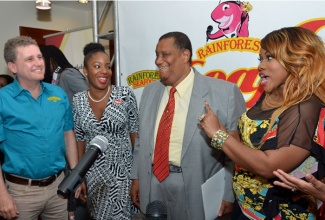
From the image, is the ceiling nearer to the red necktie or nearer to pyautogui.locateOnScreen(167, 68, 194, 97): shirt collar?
pyautogui.locateOnScreen(167, 68, 194, 97): shirt collar

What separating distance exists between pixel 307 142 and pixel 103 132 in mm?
1404

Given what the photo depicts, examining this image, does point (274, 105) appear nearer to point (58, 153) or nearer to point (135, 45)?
point (58, 153)

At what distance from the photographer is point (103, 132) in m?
2.32

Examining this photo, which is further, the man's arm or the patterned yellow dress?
the man's arm

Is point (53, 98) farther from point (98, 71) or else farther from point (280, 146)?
point (280, 146)

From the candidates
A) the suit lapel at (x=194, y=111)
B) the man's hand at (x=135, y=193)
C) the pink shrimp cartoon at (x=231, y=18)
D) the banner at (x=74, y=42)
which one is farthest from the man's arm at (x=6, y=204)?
the banner at (x=74, y=42)

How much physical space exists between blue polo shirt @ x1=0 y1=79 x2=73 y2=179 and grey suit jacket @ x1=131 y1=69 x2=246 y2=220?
59 centimetres

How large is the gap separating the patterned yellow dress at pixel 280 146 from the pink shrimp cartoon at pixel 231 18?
961 millimetres

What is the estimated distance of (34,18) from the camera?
6762mm

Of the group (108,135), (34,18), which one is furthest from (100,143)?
(34,18)

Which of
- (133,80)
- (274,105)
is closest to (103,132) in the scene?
(133,80)

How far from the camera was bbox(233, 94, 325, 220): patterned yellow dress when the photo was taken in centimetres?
137

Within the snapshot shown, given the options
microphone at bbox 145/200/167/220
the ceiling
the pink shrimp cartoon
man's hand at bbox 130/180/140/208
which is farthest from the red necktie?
the ceiling

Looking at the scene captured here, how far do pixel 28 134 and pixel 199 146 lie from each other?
1.07m
